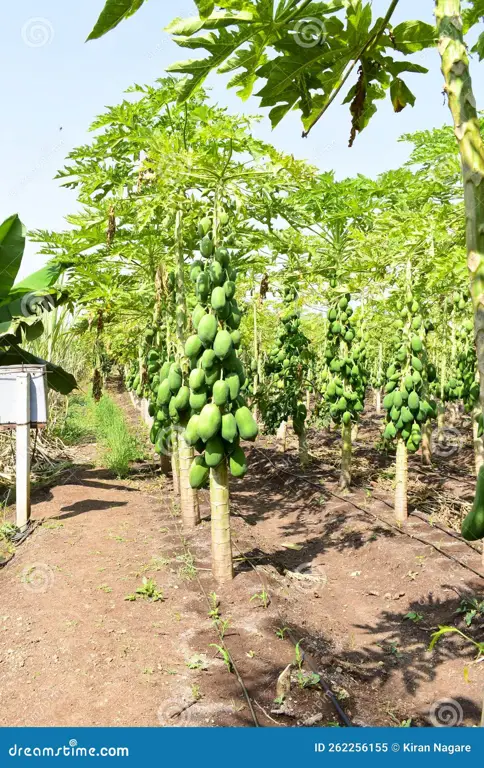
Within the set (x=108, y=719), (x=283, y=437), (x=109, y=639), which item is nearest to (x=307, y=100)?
(x=108, y=719)

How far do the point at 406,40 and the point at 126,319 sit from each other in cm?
798

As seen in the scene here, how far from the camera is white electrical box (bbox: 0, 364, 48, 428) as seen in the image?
669cm

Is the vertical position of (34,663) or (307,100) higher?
(307,100)

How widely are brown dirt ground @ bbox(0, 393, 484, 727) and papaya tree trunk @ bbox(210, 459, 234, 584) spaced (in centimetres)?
16

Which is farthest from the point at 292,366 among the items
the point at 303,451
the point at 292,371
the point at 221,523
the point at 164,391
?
the point at 221,523

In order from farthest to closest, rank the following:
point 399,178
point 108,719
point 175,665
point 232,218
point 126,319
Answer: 1. point 126,319
2. point 399,178
3. point 232,218
4. point 175,665
5. point 108,719

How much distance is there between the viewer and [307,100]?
1.91 meters

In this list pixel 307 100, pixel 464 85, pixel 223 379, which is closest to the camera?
pixel 464 85

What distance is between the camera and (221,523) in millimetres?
4949

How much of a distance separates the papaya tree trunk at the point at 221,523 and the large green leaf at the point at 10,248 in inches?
171

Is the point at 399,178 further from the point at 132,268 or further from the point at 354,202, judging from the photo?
the point at 132,268

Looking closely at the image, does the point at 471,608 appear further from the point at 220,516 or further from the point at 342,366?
the point at 342,366

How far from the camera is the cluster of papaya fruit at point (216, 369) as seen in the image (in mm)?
4473

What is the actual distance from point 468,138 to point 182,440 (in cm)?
556
